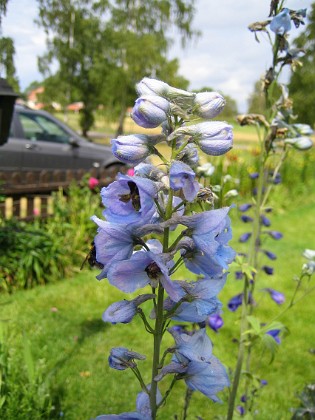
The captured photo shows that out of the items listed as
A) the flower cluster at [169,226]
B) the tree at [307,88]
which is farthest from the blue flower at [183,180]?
the tree at [307,88]

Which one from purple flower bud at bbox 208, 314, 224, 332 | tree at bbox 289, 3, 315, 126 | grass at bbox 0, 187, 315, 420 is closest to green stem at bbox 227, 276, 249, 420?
purple flower bud at bbox 208, 314, 224, 332

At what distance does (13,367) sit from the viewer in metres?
2.55

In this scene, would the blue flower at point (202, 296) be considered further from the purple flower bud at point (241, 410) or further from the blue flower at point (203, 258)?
the purple flower bud at point (241, 410)

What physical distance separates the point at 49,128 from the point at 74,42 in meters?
11.4

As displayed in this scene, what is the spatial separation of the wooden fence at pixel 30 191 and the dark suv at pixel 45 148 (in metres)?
1.81

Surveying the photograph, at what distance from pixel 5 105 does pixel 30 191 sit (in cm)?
303

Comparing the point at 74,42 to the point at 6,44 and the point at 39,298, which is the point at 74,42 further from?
the point at 6,44

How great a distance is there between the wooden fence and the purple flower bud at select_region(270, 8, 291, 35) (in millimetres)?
3640

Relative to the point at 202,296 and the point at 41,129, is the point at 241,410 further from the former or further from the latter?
the point at 41,129

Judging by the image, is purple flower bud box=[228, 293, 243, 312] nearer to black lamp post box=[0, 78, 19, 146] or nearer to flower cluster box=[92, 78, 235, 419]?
flower cluster box=[92, 78, 235, 419]

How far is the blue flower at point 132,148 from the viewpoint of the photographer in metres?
1.06

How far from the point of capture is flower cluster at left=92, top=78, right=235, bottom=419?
40.1 inches

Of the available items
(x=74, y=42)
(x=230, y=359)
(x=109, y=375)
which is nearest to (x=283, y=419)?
(x=230, y=359)

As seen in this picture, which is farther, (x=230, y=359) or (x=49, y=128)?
(x=49, y=128)
